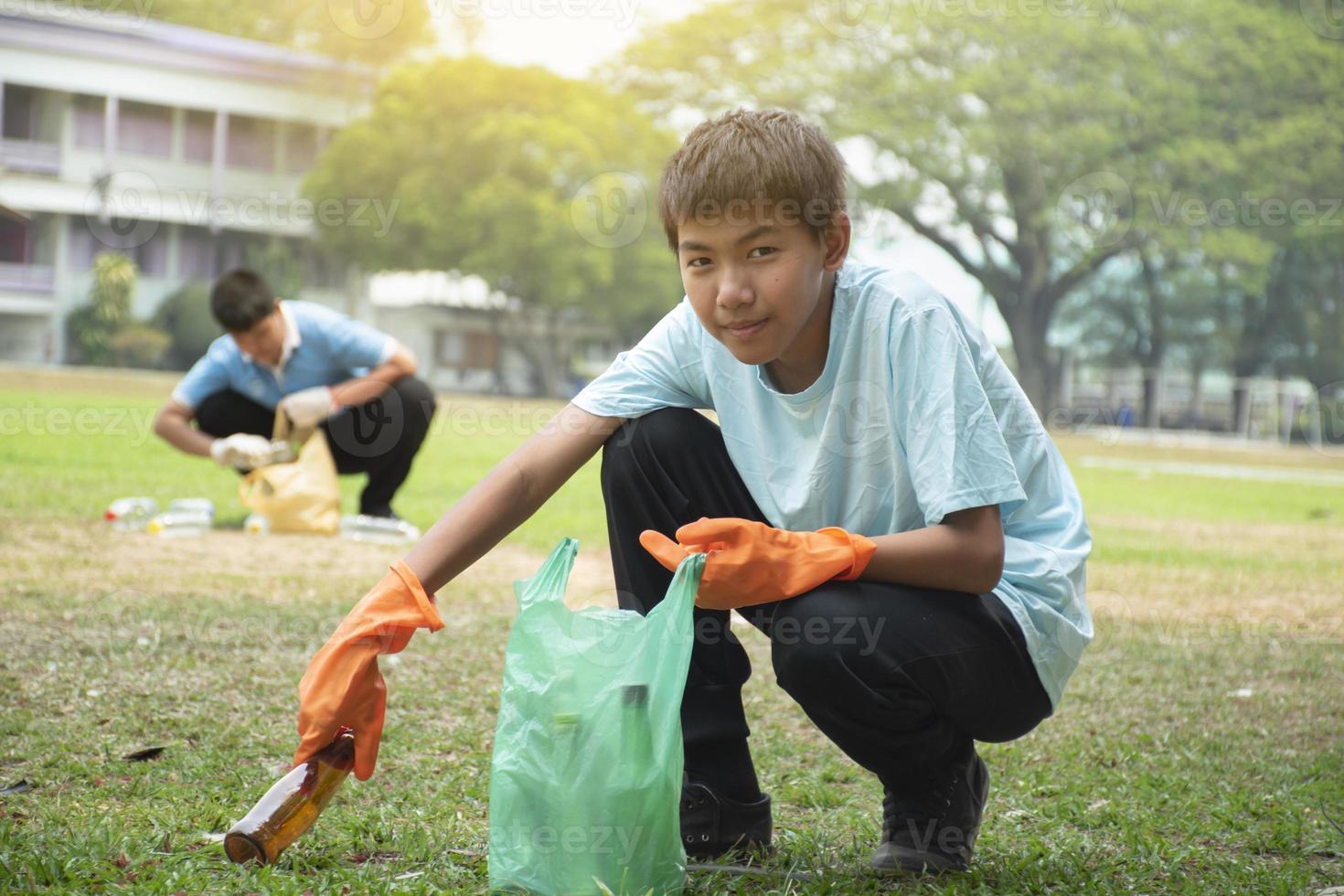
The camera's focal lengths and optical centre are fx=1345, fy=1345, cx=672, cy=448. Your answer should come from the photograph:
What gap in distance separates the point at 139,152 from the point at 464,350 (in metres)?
8.93

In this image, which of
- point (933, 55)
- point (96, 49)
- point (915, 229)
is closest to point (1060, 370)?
point (915, 229)

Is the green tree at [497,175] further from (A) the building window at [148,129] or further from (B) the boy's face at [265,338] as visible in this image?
(B) the boy's face at [265,338]

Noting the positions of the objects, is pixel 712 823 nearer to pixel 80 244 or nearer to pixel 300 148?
pixel 80 244

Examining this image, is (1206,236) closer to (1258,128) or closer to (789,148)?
(1258,128)

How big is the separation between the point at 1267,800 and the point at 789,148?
4.95ft

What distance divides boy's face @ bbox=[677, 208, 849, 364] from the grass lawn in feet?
2.53

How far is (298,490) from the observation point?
5.51m

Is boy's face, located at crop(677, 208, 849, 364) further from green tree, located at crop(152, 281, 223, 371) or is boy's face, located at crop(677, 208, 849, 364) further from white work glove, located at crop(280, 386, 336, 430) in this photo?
green tree, located at crop(152, 281, 223, 371)

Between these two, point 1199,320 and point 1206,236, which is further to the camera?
point 1199,320

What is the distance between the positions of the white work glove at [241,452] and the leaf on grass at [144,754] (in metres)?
3.16

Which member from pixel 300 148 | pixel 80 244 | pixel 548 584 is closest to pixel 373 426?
pixel 548 584

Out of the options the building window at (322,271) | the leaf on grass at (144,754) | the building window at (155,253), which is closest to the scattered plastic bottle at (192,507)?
the leaf on grass at (144,754)

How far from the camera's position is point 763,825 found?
6.90 ft

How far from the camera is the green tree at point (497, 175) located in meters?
26.2
